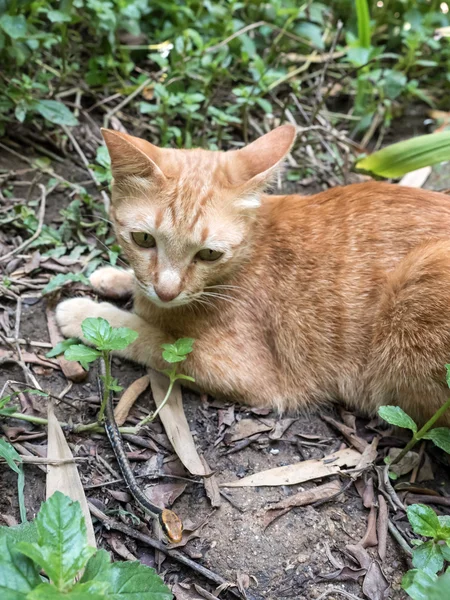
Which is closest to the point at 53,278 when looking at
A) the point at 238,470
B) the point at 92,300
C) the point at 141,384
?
the point at 92,300

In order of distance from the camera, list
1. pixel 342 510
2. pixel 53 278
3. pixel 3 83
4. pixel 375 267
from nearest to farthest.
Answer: pixel 342 510
pixel 375 267
pixel 53 278
pixel 3 83

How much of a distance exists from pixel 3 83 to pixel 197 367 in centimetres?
228

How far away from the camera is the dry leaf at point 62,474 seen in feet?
7.16

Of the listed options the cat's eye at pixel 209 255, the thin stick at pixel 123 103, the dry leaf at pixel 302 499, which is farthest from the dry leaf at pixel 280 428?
the thin stick at pixel 123 103

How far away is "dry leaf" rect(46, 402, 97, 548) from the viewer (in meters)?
2.18

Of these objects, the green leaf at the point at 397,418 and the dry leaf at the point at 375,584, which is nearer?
the dry leaf at the point at 375,584

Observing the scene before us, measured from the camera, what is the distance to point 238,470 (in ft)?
8.38

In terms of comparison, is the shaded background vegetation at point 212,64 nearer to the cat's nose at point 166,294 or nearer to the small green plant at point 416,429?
the cat's nose at point 166,294

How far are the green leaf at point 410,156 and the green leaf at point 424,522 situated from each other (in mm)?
2111

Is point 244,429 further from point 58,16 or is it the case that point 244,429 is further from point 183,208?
point 58,16

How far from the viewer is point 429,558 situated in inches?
83.0

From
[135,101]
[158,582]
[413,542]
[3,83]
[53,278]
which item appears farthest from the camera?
[135,101]

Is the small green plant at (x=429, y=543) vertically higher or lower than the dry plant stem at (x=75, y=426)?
higher

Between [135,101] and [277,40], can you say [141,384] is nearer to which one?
[135,101]
